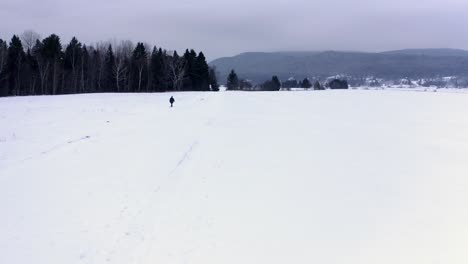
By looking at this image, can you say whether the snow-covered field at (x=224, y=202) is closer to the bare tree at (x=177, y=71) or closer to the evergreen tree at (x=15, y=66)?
the evergreen tree at (x=15, y=66)

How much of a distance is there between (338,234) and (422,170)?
8211mm

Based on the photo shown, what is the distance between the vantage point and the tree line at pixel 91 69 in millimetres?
61594

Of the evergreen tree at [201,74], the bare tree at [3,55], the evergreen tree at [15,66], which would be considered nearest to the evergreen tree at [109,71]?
the evergreen tree at [15,66]

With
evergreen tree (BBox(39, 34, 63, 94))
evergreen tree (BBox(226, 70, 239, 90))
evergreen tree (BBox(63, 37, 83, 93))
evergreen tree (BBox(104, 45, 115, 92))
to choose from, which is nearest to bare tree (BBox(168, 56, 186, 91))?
evergreen tree (BBox(104, 45, 115, 92))

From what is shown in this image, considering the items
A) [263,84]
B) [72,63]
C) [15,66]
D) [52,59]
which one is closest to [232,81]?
[263,84]

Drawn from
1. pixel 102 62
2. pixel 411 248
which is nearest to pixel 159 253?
pixel 411 248

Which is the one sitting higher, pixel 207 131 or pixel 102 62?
pixel 102 62

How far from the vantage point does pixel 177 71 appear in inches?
3125

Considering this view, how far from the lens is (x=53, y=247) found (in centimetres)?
721

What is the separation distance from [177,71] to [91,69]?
15.9 m

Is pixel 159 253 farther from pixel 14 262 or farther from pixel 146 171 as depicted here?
pixel 146 171

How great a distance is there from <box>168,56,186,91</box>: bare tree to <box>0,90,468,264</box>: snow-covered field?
58272 millimetres

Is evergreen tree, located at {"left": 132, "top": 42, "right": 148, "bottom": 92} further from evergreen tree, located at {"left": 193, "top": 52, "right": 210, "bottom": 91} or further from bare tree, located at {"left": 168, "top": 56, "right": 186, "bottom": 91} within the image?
evergreen tree, located at {"left": 193, "top": 52, "right": 210, "bottom": 91}

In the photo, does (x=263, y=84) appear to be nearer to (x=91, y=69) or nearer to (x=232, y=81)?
(x=232, y=81)
